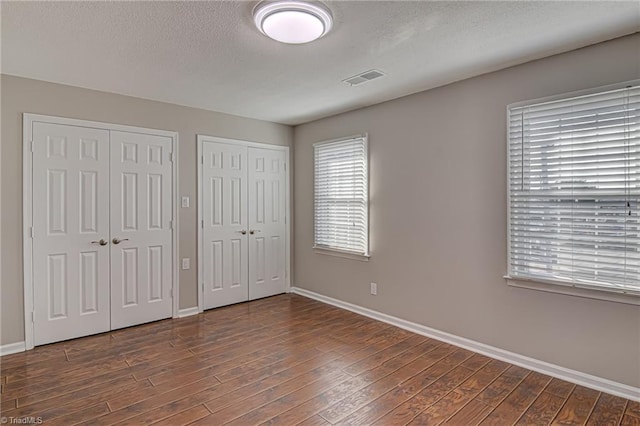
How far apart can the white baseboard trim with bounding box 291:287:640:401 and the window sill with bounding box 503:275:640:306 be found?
1.93 ft

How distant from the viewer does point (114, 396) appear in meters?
2.45

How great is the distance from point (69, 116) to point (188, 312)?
2473mm

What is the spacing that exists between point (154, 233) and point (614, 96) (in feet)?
14.4

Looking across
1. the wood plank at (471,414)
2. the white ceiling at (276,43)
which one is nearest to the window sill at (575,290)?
the wood plank at (471,414)

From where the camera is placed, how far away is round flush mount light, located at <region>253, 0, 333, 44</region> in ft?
6.62

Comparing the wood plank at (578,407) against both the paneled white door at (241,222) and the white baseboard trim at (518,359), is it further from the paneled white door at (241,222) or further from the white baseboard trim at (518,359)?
the paneled white door at (241,222)

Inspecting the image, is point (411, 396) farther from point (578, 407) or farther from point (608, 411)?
point (608, 411)

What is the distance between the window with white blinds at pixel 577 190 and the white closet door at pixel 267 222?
3.13m

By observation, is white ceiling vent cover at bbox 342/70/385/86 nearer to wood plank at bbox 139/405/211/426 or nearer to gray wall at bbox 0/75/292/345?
gray wall at bbox 0/75/292/345

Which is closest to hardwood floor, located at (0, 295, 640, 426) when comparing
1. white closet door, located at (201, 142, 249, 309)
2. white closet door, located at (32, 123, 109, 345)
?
white closet door, located at (32, 123, 109, 345)

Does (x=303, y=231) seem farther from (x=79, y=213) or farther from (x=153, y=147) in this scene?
(x=79, y=213)

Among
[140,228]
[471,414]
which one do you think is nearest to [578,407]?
[471,414]

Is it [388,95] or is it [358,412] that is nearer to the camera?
[358,412]

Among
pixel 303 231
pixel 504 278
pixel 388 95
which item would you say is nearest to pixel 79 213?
pixel 303 231
